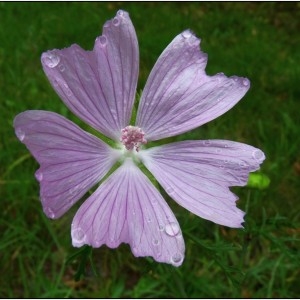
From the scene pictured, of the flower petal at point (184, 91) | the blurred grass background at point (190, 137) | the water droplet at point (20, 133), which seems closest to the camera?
the water droplet at point (20, 133)

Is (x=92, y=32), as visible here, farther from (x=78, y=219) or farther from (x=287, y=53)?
(x=78, y=219)

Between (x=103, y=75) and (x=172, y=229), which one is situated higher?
(x=103, y=75)

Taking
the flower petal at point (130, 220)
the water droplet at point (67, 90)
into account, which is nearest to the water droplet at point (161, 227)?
the flower petal at point (130, 220)

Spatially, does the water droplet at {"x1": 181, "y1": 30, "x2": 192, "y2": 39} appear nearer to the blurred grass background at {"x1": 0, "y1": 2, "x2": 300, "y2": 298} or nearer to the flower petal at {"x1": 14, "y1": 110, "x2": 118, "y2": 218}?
the flower petal at {"x1": 14, "y1": 110, "x2": 118, "y2": 218}

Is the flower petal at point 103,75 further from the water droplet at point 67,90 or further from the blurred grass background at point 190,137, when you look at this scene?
the blurred grass background at point 190,137

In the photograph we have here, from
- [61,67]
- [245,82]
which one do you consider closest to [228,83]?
[245,82]

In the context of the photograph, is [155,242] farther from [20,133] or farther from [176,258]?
[20,133]

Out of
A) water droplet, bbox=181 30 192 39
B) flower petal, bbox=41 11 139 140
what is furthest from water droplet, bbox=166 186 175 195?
water droplet, bbox=181 30 192 39
